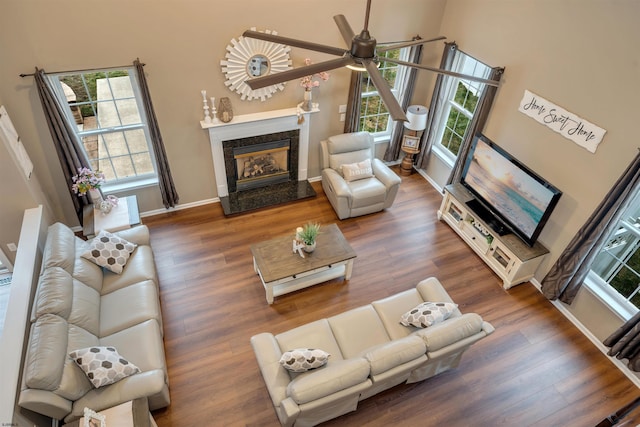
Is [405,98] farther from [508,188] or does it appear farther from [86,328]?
[86,328]

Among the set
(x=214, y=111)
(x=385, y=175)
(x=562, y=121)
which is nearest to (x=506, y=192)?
(x=562, y=121)

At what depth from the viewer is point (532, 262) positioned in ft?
17.1

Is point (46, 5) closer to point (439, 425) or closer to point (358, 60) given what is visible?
point (358, 60)

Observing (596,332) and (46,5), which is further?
(596,332)

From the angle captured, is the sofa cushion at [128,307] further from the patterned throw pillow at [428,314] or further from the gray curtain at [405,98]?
the gray curtain at [405,98]

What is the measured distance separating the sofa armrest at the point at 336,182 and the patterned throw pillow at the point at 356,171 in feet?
0.37

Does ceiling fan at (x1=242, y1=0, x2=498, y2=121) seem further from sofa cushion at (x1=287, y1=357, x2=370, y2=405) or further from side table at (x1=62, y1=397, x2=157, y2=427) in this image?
side table at (x1=62, y1=397, x2=157, y2=427)

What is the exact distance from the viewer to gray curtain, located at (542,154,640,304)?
4047mm

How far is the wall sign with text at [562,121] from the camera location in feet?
14.3

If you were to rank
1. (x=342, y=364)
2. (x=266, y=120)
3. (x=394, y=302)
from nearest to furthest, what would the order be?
1. (x=342, y=364)
2. (x=394, y=302)
3. (x=266, y=120)

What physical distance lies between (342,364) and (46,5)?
15.3ft

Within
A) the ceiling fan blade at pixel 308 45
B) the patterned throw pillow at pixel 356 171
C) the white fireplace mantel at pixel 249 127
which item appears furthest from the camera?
the patterned throw pillow at pixel 356 171

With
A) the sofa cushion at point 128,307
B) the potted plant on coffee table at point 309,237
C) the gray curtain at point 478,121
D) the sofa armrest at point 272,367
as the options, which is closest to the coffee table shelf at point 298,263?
the potted plant on coffee table at point 309,237

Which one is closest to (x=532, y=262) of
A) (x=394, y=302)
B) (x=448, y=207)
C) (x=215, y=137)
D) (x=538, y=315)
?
(x=538, y=315)
